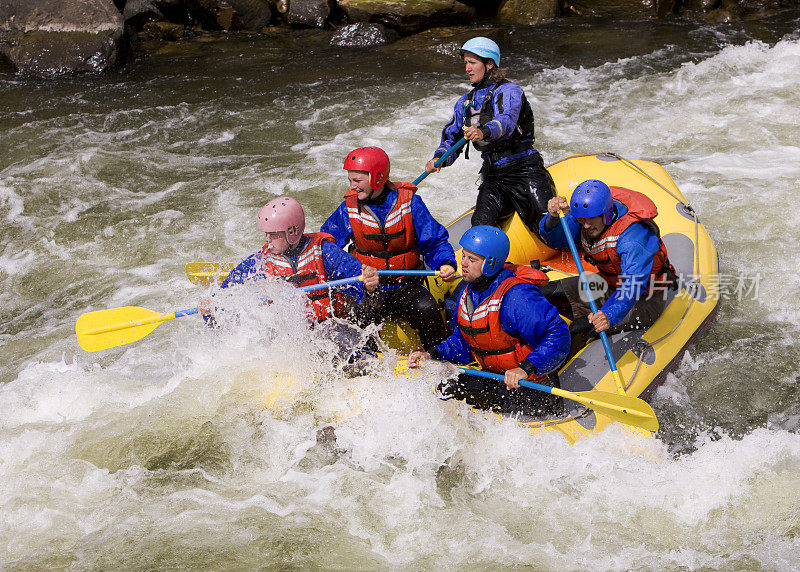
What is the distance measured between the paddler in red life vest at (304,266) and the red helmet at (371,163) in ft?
1.34

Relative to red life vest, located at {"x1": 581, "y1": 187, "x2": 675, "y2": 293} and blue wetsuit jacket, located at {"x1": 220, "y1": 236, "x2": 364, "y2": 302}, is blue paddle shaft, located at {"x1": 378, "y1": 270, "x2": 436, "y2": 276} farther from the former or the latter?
red life vest, located at {"x1": 581, "y1": 187, "x2": 675, "y2": 293}

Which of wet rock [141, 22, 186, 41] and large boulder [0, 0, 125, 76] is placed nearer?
large boulder [0, 0, 125, 76]

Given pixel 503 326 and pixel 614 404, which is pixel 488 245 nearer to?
pixel 503 326

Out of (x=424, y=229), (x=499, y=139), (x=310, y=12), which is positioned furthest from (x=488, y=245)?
(x=310, y=12)

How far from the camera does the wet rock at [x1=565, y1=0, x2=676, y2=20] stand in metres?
12.2

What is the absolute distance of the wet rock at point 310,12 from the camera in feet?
40.9

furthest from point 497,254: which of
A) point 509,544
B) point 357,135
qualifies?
point 357,135

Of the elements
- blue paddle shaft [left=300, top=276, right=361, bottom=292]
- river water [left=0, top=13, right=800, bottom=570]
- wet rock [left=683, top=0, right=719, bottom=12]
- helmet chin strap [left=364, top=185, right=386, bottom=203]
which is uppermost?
helmet chin strap [left=364, top=185, right=386, bottom=203]

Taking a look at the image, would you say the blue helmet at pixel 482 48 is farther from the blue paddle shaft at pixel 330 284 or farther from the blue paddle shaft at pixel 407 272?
the blue paddle shaft at pixel 330 284

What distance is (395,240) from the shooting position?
4.36 m

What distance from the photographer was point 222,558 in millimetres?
3625

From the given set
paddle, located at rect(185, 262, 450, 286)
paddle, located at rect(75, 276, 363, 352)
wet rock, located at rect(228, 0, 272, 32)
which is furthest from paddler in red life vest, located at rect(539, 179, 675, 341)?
wet rock, located at rect(228, 0, 272, 32)

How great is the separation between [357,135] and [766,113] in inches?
190

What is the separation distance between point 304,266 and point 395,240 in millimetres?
583
